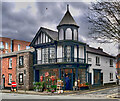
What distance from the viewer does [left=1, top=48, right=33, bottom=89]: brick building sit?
33.4 m

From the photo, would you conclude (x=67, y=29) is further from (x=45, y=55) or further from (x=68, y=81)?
(x=68, y=81)

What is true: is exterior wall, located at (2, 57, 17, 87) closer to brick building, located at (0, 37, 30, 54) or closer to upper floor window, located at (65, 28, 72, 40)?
upper floor window, located at (65, 28, 72, 40)

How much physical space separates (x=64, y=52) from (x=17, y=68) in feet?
32.3

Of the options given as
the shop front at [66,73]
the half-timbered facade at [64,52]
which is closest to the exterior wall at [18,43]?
the half-timbered facade at [64,52]

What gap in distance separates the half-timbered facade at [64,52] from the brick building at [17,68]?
194cm

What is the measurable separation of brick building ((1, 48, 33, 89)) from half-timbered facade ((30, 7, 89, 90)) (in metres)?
1.94

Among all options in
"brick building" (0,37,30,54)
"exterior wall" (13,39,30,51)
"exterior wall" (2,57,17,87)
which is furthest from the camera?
"exterior wall" (13,39,30,51)

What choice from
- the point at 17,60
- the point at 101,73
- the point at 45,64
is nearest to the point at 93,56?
the point at 101,73

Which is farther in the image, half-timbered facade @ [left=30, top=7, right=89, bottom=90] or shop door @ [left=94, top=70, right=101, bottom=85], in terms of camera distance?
shop door @ [left=94, top=70, right=101, bottom=85]

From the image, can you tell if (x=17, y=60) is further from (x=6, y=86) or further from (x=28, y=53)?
(x=6, y=86)

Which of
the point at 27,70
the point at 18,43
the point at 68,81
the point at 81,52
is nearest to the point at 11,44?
the point at 18,43

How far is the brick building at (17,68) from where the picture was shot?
110 feet

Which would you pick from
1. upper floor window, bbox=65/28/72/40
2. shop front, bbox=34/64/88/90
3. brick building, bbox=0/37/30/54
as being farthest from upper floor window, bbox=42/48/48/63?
brick building, bbox=0/37/30/54

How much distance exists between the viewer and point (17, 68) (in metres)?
35.3
